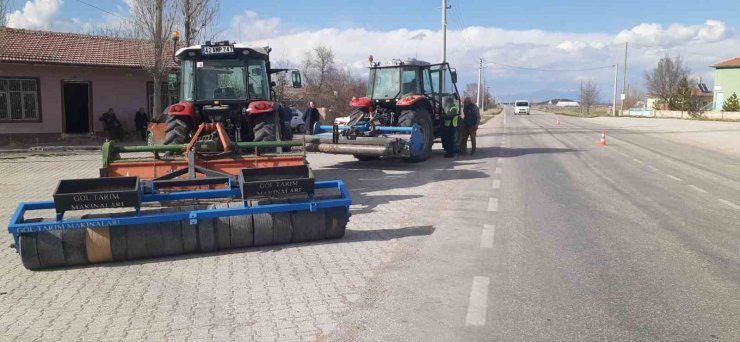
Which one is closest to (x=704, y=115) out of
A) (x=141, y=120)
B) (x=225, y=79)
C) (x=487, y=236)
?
(x=141, y=120)

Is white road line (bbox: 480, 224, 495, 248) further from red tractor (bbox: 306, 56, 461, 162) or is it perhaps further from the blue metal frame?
red tractor (bbox: 306, 56, 461, 162)

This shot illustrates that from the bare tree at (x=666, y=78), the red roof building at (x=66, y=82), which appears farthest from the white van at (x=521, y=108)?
the red roof building at (x=66, y=82)

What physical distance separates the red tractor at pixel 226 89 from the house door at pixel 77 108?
656 inches

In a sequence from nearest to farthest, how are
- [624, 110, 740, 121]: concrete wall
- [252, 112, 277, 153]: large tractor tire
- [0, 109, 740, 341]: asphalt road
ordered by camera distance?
1. [0, 109, 740, 341]: asphalt road
2. [252, 112, 277, 153]: large tractor tire
3. [624, 110, 740, 121]: concrete wall

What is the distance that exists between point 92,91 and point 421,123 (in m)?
15.8

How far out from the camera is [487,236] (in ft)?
23.5

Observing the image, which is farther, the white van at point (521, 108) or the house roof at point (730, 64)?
the white van at point (521, 108)

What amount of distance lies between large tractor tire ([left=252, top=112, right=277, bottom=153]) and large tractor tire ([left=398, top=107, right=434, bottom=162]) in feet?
15.7

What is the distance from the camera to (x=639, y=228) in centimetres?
759

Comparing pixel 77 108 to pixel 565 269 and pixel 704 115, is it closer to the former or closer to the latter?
pixel 565 269

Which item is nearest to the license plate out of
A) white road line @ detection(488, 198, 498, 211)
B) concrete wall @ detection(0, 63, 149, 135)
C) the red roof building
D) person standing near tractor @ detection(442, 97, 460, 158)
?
white road line @ detection(488, 198, 498, 211)

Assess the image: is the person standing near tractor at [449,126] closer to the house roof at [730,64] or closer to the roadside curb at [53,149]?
the roadside curb at [53,149]

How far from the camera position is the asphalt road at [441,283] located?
14.2 ft

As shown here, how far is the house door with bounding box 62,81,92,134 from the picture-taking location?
25.4 meters
